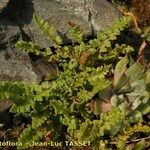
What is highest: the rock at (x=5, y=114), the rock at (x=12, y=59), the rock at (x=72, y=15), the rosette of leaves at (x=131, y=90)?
the rock at (x=72, y=15)

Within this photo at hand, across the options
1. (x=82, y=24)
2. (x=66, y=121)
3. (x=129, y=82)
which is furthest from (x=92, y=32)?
(x=66, y=121)

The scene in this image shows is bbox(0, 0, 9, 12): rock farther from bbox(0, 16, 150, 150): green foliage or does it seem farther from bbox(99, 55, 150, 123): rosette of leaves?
bbox(99, 55, 150, 123): rosette of leaves

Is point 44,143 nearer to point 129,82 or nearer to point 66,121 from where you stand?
point 66,121

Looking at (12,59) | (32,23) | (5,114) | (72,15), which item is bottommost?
(5,114)

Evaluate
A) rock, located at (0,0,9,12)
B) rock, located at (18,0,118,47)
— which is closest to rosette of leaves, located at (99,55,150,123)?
rock, located at (18,0,118,47)

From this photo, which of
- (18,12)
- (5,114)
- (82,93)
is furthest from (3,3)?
(82,93)

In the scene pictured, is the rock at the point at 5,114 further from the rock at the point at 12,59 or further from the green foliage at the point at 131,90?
the green foliage at the point at 131,90

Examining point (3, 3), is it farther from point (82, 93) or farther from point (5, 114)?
point (82, 93)

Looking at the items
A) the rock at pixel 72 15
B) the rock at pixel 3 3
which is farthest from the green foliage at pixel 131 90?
the rock at pixel 3 3
